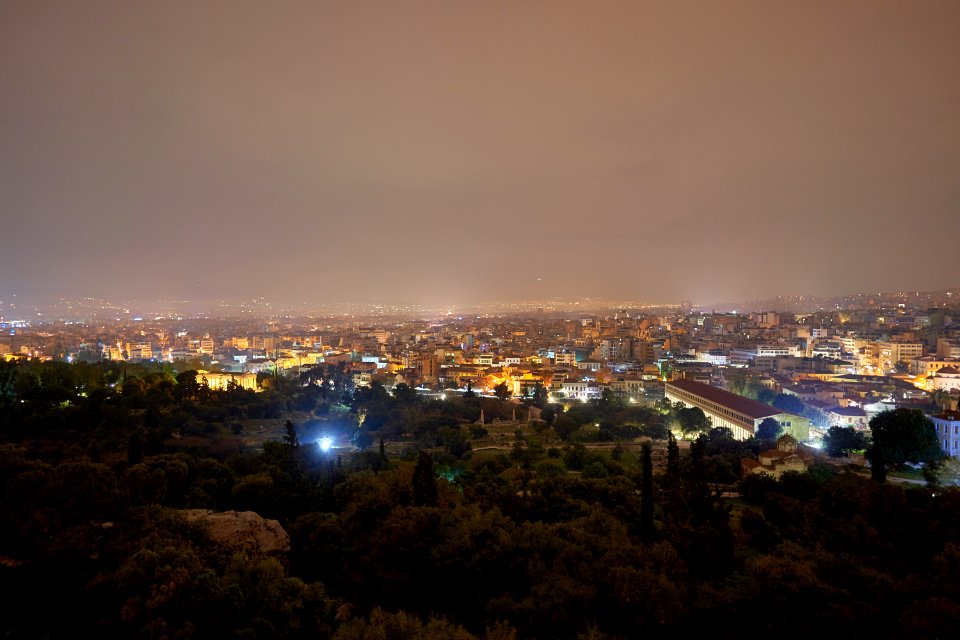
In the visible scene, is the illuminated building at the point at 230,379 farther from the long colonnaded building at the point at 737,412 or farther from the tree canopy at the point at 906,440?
the tree canopy at the point at 906,440

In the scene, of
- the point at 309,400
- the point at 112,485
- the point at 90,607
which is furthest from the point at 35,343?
the point at 90,607

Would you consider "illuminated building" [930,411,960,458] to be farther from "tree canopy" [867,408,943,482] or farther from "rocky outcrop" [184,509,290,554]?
"rocky outcrop" [184,509,290,554]

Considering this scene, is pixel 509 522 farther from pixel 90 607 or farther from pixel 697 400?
pixel 697 400

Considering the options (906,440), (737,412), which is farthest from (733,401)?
(906,440)

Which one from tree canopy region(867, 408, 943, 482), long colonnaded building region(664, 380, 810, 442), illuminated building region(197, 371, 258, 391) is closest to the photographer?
tree canopy region(867, 408, 943, 482)

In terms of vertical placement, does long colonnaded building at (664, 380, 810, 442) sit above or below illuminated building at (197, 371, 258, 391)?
above

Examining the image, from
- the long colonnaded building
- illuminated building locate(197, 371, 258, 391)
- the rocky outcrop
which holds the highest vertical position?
the rocky outcrop

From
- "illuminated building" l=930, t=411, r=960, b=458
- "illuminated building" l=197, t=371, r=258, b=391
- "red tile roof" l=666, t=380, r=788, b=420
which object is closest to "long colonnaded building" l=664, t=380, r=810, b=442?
"red tile roof" l=666, t=380, r=788, b=420
